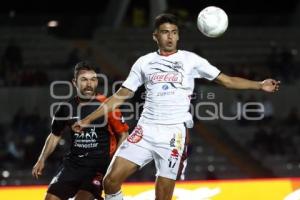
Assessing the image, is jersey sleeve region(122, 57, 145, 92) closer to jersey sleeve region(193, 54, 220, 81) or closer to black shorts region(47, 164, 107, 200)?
jersey sleeve region(193, 54, 220, 81)

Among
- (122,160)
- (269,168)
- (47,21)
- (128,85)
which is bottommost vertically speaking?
(269,168)

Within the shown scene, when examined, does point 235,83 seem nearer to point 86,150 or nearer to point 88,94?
point 88,94

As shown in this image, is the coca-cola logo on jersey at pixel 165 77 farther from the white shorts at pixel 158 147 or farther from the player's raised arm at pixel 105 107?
the white shorts at pixel 158 147

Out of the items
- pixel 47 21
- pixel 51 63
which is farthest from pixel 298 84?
pixel 47 21

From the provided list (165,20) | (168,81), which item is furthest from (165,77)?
(165,20)

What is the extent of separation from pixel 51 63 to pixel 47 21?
10.9ft

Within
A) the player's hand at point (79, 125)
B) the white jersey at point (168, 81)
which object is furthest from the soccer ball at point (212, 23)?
the player's hand at point (79, 125)

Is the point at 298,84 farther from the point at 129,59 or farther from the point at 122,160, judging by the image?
the point at 122,160

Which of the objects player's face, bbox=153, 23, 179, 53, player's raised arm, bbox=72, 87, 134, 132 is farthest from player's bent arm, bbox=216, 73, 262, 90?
player's raised arm, bbox=72, 87, 134, 132

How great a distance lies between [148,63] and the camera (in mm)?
6781

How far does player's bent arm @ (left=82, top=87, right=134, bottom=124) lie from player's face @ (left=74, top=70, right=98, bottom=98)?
357 millimetres

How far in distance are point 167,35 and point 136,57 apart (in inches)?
501

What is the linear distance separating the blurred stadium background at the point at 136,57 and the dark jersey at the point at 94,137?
5364 millimetres

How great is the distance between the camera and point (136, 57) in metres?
19.4
